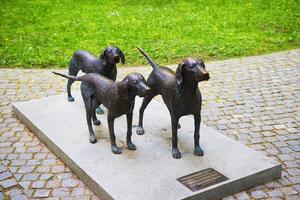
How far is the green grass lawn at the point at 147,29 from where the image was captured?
11.6 metres

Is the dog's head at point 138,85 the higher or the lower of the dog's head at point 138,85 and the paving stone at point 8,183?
the higher

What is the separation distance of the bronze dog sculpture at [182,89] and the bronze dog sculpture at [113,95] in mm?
423

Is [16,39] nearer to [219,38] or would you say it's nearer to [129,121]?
[219,38]

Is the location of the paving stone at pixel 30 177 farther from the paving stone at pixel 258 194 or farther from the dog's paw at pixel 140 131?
the paving stone at pixel 258 194

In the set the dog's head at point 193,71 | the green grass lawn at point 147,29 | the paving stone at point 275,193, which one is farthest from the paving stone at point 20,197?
the green grass lawn at point 147,29

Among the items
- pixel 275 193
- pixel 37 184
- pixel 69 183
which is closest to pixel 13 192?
pixel 37 184

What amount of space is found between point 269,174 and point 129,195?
183 cm

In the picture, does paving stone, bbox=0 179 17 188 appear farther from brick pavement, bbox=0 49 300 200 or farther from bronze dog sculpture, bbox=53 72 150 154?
bronze dog sculpture, bbox=53 72 150 154

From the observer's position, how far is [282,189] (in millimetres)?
5250

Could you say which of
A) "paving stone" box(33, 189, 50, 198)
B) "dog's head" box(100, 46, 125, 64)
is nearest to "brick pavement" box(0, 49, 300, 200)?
"paving stone" box(33, 189, 50, 198)

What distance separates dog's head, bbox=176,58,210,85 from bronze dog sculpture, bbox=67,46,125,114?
155 cm

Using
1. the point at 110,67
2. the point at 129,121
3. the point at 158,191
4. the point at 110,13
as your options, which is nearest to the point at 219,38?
the point at 110,13

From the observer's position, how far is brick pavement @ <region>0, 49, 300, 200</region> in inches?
211

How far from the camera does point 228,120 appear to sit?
24.1ft
